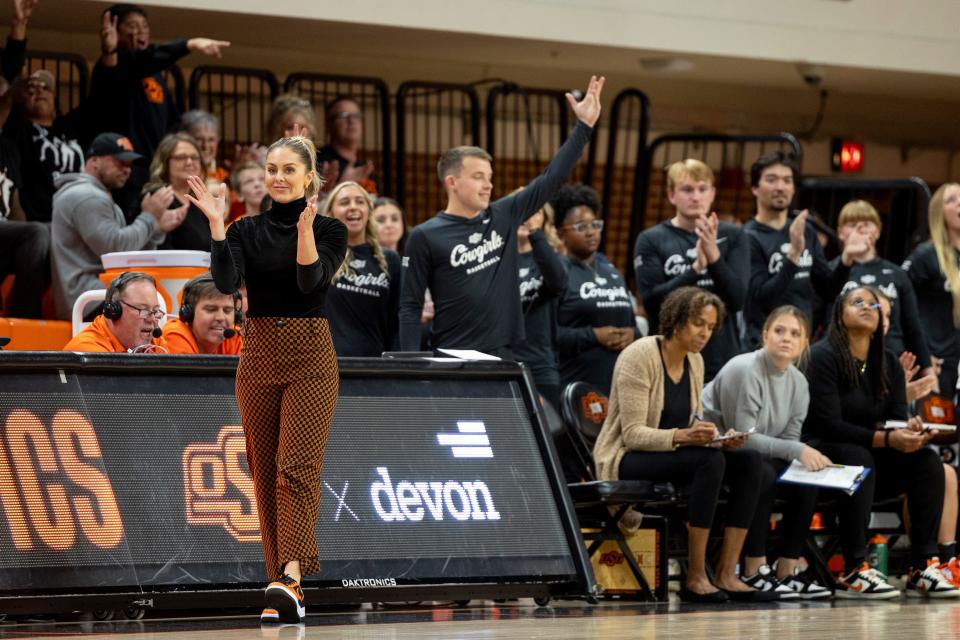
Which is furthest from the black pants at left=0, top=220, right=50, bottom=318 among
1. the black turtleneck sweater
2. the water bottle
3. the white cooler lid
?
the water bottle

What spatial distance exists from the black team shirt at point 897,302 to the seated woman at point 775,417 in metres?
1.46

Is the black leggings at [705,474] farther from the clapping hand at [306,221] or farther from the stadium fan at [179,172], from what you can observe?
the clapping hand at [306,221]

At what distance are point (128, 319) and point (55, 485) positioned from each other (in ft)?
3.91

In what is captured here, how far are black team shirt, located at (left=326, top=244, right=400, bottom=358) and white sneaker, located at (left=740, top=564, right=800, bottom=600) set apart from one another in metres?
2.04

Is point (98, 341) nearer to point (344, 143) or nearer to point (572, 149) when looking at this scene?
point (572, 149)

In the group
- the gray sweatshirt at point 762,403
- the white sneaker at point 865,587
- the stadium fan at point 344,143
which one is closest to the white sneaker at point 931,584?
the white sneaker at point 865,587

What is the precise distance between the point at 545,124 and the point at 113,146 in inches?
272

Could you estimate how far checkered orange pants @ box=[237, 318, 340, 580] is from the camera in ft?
16.5

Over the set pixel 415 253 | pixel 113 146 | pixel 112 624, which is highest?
pixel 113 146

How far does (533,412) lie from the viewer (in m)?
6.34

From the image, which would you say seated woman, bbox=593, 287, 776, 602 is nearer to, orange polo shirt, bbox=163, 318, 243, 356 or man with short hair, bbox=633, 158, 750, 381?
man with short hair, bbox=633, 158, 750, 381

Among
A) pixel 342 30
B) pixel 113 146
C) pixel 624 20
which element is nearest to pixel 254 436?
pixel 113 146

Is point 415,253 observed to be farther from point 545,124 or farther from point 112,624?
point 545,124

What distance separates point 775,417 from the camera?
785 cm
